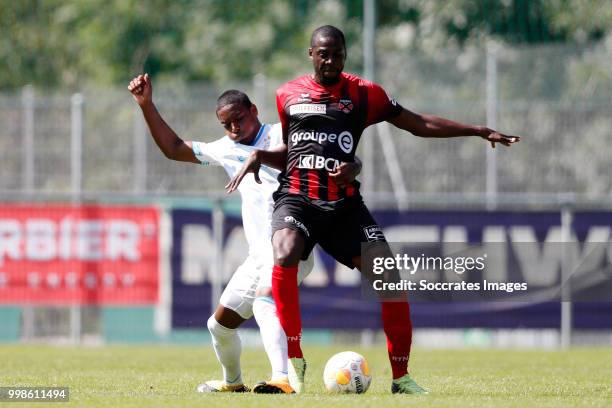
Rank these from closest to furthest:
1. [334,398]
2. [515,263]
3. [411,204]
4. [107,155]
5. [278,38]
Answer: [334,398], [515,263], [411,204], [107,155], [278,38]

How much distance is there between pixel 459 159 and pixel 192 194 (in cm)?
376

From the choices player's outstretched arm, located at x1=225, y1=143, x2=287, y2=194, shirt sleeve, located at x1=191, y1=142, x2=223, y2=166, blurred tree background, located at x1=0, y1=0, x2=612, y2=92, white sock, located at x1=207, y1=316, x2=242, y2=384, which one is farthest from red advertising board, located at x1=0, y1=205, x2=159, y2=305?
player's outstretched arm, located at x1=225, y1=143, x2=287, y2=194

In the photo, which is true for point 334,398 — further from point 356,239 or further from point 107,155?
point 107,155

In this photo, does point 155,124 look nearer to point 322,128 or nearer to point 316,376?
point 322,128

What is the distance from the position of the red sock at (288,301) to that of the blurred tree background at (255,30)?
13.5 meters

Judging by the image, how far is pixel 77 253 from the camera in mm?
18391

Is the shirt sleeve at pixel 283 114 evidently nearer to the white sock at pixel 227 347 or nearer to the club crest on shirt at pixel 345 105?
the club crest on shirt at pixel 345 105

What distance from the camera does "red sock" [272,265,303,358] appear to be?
349 inches

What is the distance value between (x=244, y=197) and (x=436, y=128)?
1.46m

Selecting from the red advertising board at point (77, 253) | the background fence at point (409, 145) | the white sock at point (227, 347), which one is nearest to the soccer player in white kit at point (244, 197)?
the white sock at point (227, 347)

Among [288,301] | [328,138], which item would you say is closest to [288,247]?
[288,301]

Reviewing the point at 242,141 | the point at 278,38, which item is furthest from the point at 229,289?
the point at 278,38

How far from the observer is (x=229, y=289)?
31.4 feet

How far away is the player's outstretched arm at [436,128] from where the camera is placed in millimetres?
9242
